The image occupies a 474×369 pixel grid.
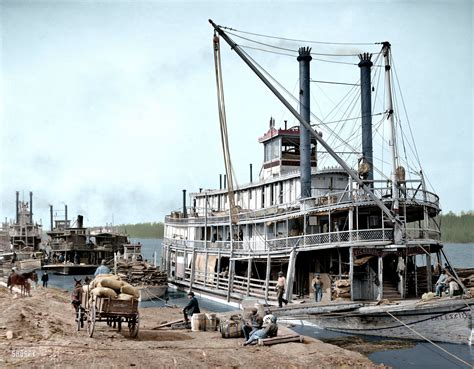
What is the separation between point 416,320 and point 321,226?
380 inches

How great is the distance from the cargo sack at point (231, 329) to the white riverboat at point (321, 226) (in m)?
8.91

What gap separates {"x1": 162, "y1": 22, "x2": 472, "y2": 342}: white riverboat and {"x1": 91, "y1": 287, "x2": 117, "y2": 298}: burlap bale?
438 inches

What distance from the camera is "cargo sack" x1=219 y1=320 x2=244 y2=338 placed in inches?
696

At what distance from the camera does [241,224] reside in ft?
116

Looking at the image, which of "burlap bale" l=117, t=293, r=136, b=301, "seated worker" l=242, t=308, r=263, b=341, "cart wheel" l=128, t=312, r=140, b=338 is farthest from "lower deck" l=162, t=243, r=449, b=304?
"burlap bale" l=117, t=293, r=136, b=301

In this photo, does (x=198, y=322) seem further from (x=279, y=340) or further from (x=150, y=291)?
(x=150, y=291)

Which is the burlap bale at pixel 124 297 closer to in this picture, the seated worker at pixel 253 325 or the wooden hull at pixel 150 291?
the seated worker at pixel 253 325

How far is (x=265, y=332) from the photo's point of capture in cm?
1644

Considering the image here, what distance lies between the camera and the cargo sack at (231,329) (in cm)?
1767

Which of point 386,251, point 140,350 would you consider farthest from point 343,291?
point 140,350

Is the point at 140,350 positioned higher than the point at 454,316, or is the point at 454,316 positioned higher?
the point at 140,350

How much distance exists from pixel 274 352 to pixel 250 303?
12.0 m

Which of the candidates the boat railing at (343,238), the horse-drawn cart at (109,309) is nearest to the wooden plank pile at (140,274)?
the boat railing at (343,238)

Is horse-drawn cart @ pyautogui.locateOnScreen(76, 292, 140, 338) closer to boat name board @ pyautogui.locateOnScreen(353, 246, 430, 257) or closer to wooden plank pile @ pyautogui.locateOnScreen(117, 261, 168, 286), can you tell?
boat name board @ pyautogui.locateOnScreen(353, 246, 430, 257)
